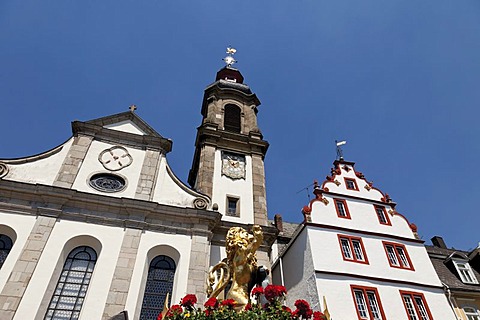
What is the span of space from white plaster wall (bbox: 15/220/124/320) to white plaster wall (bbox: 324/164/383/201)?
1110 centimetres

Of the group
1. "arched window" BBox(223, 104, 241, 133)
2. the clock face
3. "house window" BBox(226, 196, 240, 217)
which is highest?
"arched window" BBox(223, 104, 241, 133)

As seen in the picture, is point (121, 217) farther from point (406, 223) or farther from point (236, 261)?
point (406, 223)

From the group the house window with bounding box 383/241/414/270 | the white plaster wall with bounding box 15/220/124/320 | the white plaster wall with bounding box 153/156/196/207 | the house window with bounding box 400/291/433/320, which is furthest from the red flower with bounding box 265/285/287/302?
the house window with bounding box 383/241/414/270

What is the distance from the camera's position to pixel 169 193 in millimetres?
17203

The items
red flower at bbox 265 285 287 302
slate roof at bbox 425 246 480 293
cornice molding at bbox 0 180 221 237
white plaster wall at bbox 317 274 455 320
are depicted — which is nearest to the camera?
red flower at bbox 265 285 287 302

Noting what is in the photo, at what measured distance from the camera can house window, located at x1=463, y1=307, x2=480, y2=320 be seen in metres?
16.3

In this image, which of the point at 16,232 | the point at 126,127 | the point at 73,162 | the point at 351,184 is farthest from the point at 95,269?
the point at 351,184

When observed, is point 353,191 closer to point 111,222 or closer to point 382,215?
point 382,215

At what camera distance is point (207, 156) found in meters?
20.5

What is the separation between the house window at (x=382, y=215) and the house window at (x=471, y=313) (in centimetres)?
500

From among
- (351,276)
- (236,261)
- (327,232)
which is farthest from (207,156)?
(236,261)

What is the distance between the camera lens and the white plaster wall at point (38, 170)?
51.1ft

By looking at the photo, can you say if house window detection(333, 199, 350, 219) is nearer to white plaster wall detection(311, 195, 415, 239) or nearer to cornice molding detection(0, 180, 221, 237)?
white plaster wall detection(311, 195, 415, 239)

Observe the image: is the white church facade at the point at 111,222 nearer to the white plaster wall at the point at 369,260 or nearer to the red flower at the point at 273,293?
the white plaster wall at the point at 369,260
